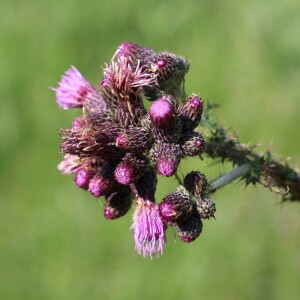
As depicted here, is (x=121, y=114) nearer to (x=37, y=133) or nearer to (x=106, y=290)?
(x=106, y=290)

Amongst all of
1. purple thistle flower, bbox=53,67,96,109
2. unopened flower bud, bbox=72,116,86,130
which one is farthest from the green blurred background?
unopened flower bud, bbox=72,116,86,130

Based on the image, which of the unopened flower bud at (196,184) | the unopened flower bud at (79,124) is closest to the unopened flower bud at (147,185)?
the unopened flower bud at (196,184)

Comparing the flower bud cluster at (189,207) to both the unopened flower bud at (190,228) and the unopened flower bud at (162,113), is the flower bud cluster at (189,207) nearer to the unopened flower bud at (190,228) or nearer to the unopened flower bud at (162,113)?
the unopened flower bud at (190,228)

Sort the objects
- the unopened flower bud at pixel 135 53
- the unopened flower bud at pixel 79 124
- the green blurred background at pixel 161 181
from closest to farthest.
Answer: the unopened flower bud at pixel 79 124
the unopened flower bud at pixel 135 53
the green blurred background at pixel 161 181

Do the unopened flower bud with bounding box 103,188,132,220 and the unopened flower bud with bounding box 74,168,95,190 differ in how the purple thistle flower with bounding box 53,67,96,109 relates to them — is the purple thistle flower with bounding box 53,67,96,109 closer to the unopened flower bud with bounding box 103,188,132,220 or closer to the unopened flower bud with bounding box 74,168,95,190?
Answer: the unopened flower bud with bounding box 74,168,95,190

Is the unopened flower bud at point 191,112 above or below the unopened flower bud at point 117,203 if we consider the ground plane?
above

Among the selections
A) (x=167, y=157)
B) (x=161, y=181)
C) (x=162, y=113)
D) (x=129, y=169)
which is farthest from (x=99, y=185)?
(x=161, y=181)

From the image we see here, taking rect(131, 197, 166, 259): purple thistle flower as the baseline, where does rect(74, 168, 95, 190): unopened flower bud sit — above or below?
above
